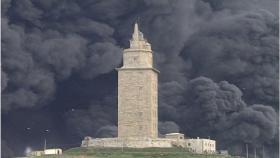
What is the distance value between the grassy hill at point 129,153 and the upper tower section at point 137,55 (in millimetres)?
8415

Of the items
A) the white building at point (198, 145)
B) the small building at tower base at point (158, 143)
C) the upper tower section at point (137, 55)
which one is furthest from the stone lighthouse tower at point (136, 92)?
the white building at point (198, 145)

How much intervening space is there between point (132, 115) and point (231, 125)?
38.4 ft

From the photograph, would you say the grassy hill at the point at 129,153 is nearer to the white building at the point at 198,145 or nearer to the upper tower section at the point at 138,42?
the white building at the point at 198,145

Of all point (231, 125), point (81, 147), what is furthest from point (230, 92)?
point (81, 147)

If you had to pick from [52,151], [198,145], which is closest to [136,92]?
[198,145]

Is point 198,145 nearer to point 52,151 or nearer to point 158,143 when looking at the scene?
point 158,143

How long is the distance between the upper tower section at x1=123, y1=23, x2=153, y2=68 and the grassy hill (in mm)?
8415

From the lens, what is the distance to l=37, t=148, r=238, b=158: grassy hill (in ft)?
572

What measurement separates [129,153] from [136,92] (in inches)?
313

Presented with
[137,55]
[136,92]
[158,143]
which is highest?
[137,55]

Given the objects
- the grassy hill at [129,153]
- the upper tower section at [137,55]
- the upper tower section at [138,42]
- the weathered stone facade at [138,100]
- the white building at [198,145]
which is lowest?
the grassy hill at [129,153]

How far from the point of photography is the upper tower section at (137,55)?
18150cm

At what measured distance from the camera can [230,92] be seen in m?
190

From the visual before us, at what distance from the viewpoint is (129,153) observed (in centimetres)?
17538
